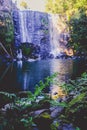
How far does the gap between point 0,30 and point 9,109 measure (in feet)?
133

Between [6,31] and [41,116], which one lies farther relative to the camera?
[6,31]

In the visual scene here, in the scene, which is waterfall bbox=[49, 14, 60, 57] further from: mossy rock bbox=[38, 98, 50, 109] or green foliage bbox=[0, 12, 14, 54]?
mossy rock bbox=[38, 98, 50, 109]

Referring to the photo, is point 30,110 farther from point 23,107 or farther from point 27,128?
point 27,128

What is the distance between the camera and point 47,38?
58.2 m

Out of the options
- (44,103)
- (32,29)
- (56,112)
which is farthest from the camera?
(32,29)

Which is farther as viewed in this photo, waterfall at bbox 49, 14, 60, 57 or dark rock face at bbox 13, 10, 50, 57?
waterfall at bbox 49, 14, 60, 57

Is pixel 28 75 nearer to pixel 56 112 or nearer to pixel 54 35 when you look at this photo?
pixel 56 112

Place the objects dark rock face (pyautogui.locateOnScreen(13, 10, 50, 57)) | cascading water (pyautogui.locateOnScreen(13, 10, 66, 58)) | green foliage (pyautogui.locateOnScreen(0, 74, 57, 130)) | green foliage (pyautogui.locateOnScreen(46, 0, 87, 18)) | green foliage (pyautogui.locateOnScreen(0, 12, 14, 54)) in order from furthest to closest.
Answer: green foliage (pyautogui.locateOnScreen(46, 0, 87, 18)) → cascading water (pyautogui.locateOnScreen(13, 10, 66, 58)) → dark rock face (pyautogui.locateOnScreen(13, 10, 50, 57)) → green foliage (pyautogui.locateOnScreen(0, 12, 14, 54)) → green foliage (pyautogui.locateOnScreen(0, 74, 57, 130))

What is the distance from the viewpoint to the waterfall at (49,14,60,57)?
5924cm

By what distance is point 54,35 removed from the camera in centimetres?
6141

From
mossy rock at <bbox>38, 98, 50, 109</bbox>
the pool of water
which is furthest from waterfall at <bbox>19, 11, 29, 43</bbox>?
mossy rock at <bbox>38, 98, 50, 109</bbox>

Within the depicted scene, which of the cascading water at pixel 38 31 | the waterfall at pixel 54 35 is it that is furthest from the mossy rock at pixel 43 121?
the waterfall at pixel 54 35

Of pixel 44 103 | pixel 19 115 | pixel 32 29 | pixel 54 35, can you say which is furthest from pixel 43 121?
pixel 54 35

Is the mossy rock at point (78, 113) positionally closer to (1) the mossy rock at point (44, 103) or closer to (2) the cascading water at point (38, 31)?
(1) the mossy rock at point (44, 103)
